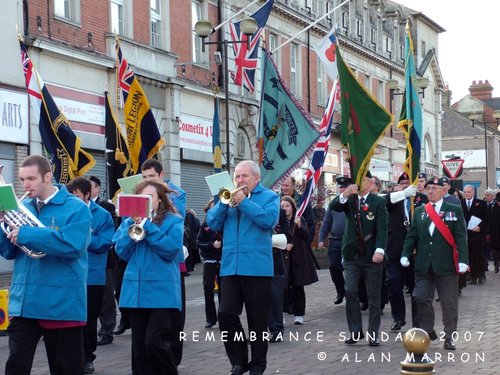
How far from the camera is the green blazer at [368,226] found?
37.4 feet

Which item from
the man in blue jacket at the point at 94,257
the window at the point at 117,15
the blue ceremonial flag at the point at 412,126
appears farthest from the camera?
the window at the point at 117,15

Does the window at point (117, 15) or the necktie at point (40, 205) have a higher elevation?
the window at point (117, 15)

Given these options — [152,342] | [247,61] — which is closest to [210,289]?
[152,342]

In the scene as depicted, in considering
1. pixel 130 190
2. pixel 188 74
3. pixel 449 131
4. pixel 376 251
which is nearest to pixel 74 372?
pixel 130 190

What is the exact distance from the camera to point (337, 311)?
599 inches

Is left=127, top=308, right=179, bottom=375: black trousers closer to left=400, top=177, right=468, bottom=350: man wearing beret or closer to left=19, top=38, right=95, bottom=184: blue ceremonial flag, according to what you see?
left=400, top=177, right=468, bottom=350: man wearing beret

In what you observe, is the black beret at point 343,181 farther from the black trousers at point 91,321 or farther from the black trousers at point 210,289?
the black trousers at point 91,321

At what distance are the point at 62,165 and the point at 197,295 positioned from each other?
5.37 m

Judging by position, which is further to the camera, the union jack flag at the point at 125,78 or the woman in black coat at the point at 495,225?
the woman in black coat at the point at 495,225

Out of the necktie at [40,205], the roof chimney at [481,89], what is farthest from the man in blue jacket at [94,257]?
the roof chimney at [481,89]

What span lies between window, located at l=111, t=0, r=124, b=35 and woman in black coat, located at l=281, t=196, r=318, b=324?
1443cm

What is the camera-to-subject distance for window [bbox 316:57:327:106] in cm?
4319

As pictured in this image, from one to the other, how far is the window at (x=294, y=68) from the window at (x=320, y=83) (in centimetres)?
246

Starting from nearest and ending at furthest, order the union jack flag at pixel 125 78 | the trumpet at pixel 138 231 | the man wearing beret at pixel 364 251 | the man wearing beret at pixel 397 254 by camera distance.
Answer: the trumpet at pixel 138 231 → the man wearing beret at pixel 364 251 → the man wearing beret at pixel 397 254 → the union jack flag at pixel 125 78
